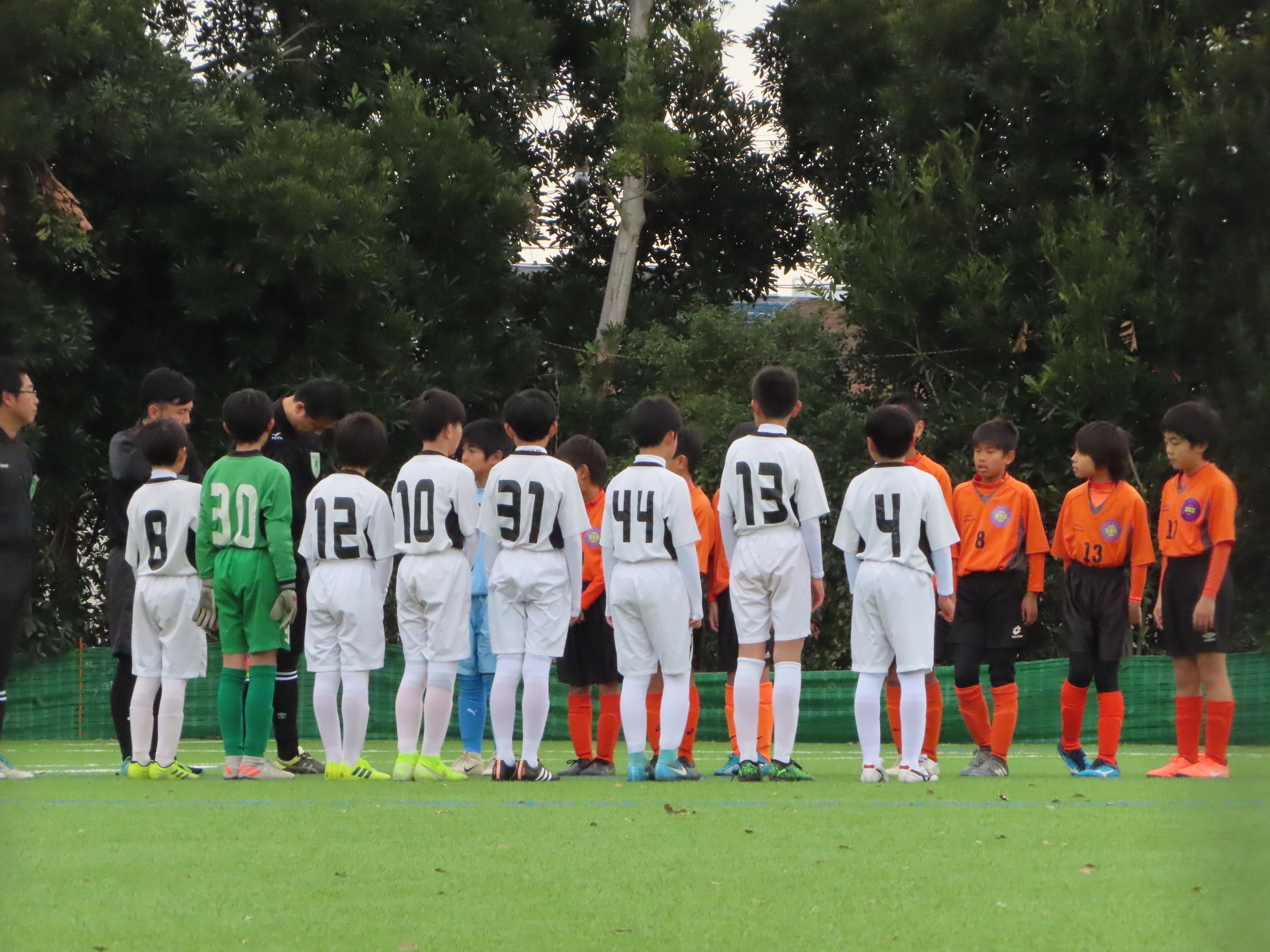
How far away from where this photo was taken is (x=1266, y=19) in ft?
5.77

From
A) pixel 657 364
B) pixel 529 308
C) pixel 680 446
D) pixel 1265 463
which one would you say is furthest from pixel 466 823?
pixel 529 308

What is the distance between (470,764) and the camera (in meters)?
9.42

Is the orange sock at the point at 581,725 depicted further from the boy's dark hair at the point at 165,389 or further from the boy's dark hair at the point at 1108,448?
the boy's dark hair at the point at 1108,448

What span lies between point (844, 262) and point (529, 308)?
5.90m

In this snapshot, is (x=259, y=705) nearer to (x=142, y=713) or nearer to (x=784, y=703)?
(x=142, y=713)

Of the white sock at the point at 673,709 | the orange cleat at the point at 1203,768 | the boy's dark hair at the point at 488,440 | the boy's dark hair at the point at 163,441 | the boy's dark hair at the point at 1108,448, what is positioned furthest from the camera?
the boy's dark hair at the point at 488,440

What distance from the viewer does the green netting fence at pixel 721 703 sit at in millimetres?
14531

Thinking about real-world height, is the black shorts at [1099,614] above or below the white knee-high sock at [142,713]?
above

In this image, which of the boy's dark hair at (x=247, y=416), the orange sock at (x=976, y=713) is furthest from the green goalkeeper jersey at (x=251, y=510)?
the orange sock at (x=976, y=713)

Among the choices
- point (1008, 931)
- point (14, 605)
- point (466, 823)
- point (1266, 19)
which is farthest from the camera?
point (14, 605)

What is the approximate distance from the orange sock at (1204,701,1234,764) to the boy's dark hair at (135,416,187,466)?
5374 millimetres

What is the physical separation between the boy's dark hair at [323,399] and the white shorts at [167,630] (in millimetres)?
1171

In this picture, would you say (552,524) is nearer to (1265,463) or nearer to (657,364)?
(1265,463)

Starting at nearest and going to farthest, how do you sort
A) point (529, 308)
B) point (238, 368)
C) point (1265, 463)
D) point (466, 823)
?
1. point (1265, 463)
2. point (466, 823)
3. point (238, 368)
4. point (529, 308)
